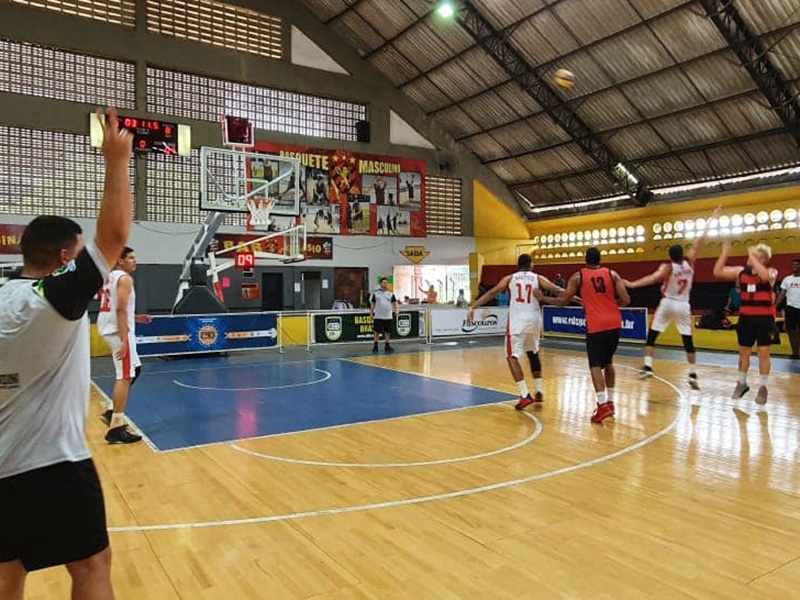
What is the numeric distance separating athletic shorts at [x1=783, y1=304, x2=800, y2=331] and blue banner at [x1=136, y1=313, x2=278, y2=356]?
12.3m

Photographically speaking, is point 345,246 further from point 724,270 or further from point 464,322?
point 724,270

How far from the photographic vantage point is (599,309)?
7523 millimetres

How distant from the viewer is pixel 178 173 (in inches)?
869

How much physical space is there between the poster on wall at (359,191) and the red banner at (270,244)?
460 mm

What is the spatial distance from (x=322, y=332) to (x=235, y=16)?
13487mm

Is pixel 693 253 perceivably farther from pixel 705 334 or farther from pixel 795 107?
pixel 795 107

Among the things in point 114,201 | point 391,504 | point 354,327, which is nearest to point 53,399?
point 114,201

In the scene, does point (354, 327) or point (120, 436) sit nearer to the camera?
point (120, 436)

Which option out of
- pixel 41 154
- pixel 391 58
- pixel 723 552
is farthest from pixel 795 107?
pixel 41 154

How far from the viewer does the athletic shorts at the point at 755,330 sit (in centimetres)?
815

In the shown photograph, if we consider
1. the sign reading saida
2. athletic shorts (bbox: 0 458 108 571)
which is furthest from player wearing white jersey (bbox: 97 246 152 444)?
the sign reading saida

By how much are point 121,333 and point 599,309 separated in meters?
5.54

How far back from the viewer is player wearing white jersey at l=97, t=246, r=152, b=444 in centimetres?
652

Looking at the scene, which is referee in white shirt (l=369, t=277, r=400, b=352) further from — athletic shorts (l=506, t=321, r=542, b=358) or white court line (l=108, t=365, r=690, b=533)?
white court line (l=108, t=365, r=690, b=533)
